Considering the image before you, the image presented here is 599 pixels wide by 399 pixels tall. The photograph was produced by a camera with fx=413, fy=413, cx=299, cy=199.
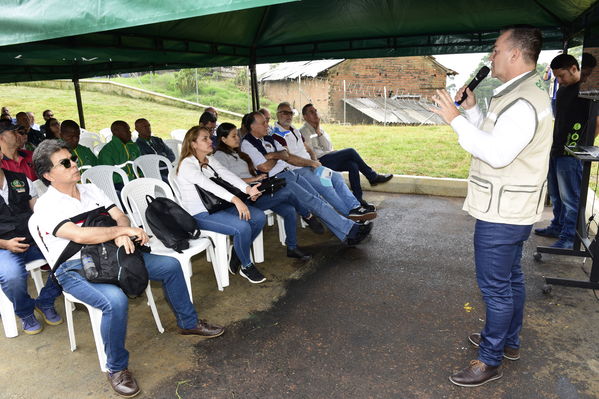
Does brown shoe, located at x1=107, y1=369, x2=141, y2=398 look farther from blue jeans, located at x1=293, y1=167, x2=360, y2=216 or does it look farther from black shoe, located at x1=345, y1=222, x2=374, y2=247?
blue jeans, located at x1=293, y1=167, x2=360, y2=216

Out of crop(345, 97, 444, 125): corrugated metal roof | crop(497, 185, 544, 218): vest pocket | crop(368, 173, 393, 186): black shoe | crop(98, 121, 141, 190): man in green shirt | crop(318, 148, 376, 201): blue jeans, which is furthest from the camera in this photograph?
crop(345, 97, 444, 125): corrugated metal roof

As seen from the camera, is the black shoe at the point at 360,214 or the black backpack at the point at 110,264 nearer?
the black backpack at the point at 110,264

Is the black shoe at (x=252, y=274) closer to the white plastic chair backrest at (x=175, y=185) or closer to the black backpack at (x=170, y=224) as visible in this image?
the black backpack at (x=170, y=224)

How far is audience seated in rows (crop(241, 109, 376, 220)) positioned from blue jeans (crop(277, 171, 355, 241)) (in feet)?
0.76

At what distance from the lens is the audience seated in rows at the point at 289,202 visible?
158 inches

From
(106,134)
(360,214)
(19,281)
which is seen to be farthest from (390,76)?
(19,281)

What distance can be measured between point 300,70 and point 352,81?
219 centimetres

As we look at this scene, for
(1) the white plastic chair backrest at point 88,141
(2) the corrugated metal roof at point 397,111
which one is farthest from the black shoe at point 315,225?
(2) the corrugated metal roof at point 397,111

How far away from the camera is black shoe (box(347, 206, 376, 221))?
14.7 ft

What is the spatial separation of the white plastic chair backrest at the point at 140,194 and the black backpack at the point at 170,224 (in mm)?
394

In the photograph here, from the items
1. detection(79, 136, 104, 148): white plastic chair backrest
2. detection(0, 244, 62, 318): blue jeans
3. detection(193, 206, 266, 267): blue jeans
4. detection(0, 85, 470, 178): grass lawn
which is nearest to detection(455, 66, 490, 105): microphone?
detection(193, 206, 266, 267): blue jeans

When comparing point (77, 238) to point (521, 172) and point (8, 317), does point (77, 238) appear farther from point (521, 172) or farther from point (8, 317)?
point (521, 172)

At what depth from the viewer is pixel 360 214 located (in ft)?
14.7

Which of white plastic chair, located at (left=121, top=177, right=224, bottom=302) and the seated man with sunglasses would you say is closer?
white plastic chair, located at (left=121, top=177, right=224, bottom=302)
